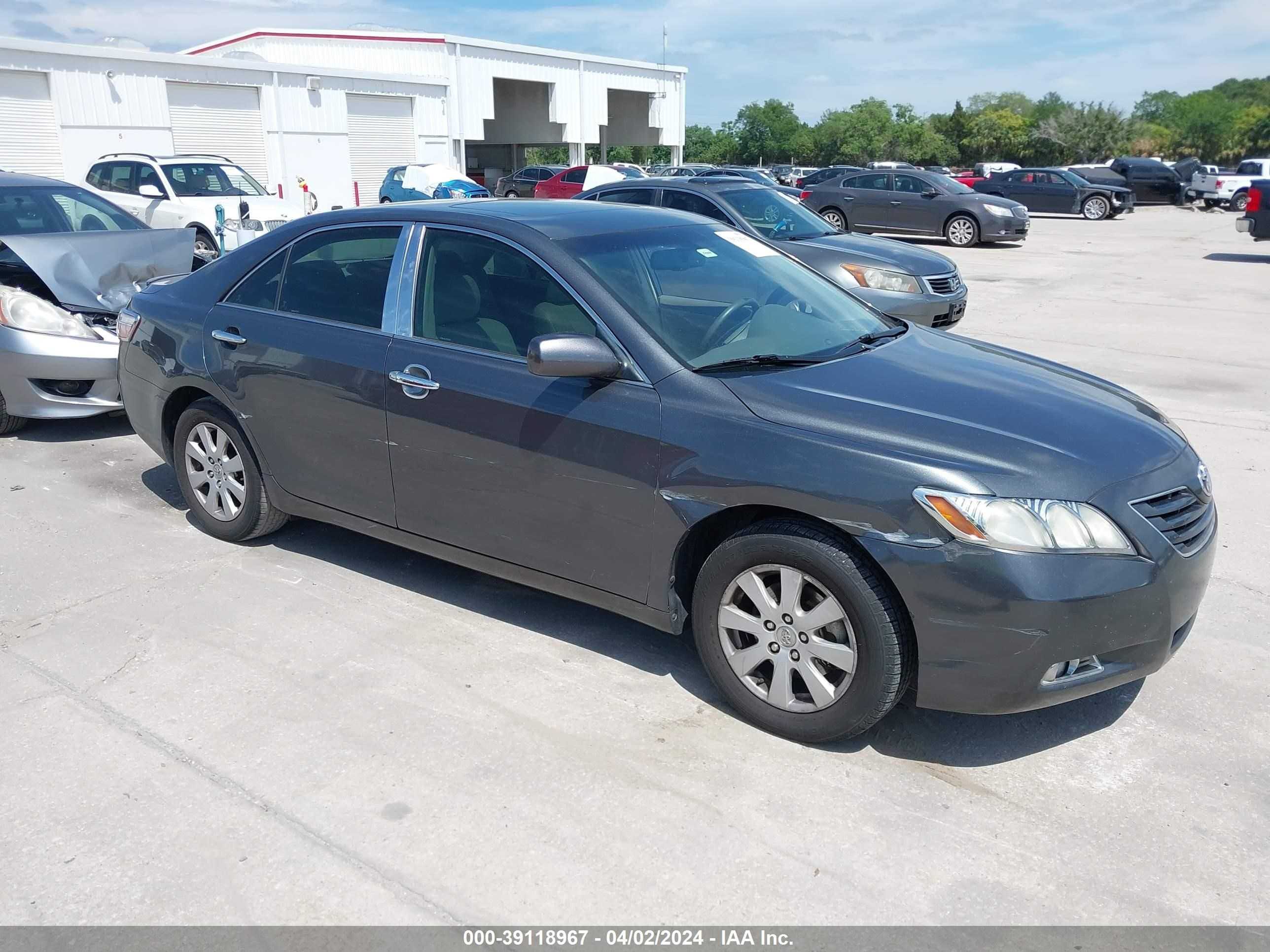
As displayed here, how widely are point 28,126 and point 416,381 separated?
24794 mm

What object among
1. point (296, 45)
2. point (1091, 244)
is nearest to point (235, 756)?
point (1091, 244)

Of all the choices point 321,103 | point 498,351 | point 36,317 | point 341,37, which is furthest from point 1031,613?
point 341,37

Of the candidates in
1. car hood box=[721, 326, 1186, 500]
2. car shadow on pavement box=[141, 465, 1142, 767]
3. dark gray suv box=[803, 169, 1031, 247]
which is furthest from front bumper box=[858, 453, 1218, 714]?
dark gray suv box=[803, 169, 1031, 247]

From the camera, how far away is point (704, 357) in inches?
146

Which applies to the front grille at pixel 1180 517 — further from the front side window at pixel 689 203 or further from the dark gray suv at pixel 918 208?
the dark gray suv at pixel 918 208

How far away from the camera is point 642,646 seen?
4.16 meters

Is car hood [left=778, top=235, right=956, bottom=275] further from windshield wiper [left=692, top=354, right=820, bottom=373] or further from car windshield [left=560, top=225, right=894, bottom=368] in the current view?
windshield wiper [left=692, top=354, right=820, bottom=373]

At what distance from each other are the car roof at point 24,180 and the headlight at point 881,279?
21.8 feet

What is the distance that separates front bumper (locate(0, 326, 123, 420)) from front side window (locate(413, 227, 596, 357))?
138 inches

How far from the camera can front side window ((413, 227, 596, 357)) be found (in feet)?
12.7

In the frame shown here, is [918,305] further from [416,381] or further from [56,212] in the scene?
[56,212]

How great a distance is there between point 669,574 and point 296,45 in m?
43.8

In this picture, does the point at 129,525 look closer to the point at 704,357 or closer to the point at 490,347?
the point at 490,347

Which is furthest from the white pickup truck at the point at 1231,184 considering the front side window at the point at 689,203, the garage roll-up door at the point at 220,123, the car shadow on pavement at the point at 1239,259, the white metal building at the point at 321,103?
the garage roll-up door at the point at 220,123
